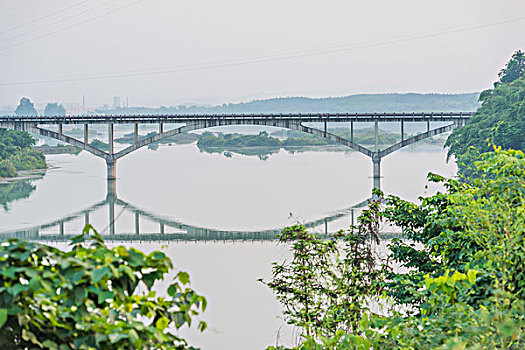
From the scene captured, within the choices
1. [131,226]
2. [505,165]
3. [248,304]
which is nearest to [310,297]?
[505,165]

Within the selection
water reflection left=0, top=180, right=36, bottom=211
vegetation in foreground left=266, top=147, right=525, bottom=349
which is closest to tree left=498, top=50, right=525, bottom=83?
water reflection left=0, top=180, right=36, bottom=211

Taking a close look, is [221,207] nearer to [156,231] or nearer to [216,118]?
[156,231]

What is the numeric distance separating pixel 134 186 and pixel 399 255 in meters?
29.0

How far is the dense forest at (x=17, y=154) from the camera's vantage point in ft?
140

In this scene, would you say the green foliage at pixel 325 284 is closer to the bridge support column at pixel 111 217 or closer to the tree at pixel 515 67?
the bridge support column at pixel 111 217

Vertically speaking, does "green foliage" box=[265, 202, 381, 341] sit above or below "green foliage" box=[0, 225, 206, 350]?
below

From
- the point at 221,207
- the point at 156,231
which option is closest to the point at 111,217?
the point at 156,231

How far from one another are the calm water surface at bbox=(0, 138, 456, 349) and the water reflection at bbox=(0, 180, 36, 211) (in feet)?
0.39

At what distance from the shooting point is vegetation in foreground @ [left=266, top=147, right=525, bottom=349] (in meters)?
3.30

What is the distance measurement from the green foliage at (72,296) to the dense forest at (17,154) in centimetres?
4149

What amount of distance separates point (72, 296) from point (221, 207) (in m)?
24.2

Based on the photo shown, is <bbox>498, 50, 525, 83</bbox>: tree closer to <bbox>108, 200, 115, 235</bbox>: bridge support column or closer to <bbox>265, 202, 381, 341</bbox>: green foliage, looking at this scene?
<bbox>108, 200, 115, 235</bbox>: bridge support column

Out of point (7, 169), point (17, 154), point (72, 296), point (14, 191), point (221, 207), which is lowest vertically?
point (14, 191)

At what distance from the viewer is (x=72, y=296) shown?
7.58ft
